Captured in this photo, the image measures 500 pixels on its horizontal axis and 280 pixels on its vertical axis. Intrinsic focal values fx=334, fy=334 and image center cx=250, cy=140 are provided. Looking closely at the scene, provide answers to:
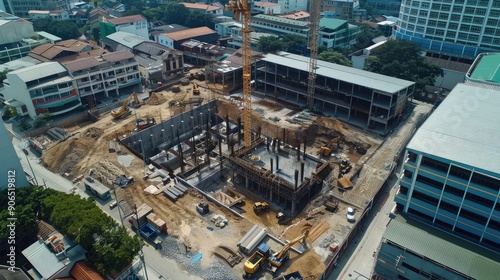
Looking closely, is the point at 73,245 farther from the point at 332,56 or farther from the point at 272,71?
the point at 332,56

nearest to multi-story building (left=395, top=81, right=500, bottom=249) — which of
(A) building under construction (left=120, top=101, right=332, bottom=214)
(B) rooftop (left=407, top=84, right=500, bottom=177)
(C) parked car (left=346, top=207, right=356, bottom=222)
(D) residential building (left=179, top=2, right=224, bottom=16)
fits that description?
(B) rooftop (left=407, top=84, right=500, bottom=177)

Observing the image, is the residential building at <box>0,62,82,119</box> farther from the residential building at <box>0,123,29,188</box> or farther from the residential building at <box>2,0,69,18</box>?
the residential building at <box>2,0,69,18</box>

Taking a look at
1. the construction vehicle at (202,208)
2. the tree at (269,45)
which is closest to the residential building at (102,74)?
the tree at (269,45)

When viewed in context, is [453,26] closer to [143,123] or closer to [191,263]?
[143,123]

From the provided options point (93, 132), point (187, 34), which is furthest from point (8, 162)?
point (187, 34)

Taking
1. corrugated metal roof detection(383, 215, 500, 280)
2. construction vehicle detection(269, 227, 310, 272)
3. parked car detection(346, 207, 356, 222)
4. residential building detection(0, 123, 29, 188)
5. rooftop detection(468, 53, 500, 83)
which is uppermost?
rooftop detection(468, 53, 500, 83)

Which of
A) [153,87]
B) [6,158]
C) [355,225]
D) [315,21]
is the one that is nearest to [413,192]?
[355,225]
